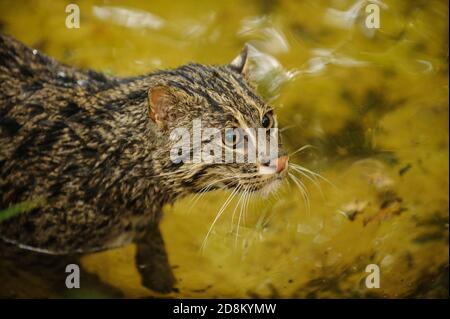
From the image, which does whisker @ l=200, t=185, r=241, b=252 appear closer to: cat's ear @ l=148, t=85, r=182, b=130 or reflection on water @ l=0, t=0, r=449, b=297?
reflection on water @ l=0, t=0, r=449, b=297

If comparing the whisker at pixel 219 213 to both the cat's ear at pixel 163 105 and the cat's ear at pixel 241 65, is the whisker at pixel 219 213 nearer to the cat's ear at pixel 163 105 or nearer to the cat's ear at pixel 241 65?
the cat's ear at pixel 163 105

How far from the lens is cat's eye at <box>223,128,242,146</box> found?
3643mm

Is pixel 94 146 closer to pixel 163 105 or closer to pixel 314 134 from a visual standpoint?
pixel 163 105

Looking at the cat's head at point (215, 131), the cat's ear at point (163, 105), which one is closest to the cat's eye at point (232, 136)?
the cat's head at point (215, 131)

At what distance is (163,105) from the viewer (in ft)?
12.1

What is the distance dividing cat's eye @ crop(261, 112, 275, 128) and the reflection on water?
2.37 feet

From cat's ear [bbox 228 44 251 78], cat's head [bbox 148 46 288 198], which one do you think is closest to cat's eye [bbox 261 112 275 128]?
cat's head [bbox 148 46 288 198]

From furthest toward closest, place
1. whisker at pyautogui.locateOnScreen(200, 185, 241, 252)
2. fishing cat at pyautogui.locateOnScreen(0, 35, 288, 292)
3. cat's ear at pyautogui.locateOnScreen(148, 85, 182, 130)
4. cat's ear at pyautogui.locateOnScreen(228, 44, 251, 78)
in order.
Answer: whisker at pyautogui.locateOnScreen(200, 185, 241, 252) → cat's ear at pyautogui.locateOnScreen(228, 44, 251, 78) → fishing cat at pyautogui.locateOnScreen(0, 35, 288, 292) → cat's ear at pyautogui.locateOnScreen(148, 85, 182, 130)

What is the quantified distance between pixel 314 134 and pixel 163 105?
154 cm

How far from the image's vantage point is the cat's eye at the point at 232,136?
3.64 metres

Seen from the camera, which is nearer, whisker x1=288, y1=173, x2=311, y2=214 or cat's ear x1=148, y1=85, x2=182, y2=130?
cat's ear x1=148, y1=85, x2=182, y2=130

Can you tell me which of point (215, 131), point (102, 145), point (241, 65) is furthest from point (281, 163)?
point (102, 145)

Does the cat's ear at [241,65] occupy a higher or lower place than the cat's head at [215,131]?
higher

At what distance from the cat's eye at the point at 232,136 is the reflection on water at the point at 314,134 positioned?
0.79 meters
